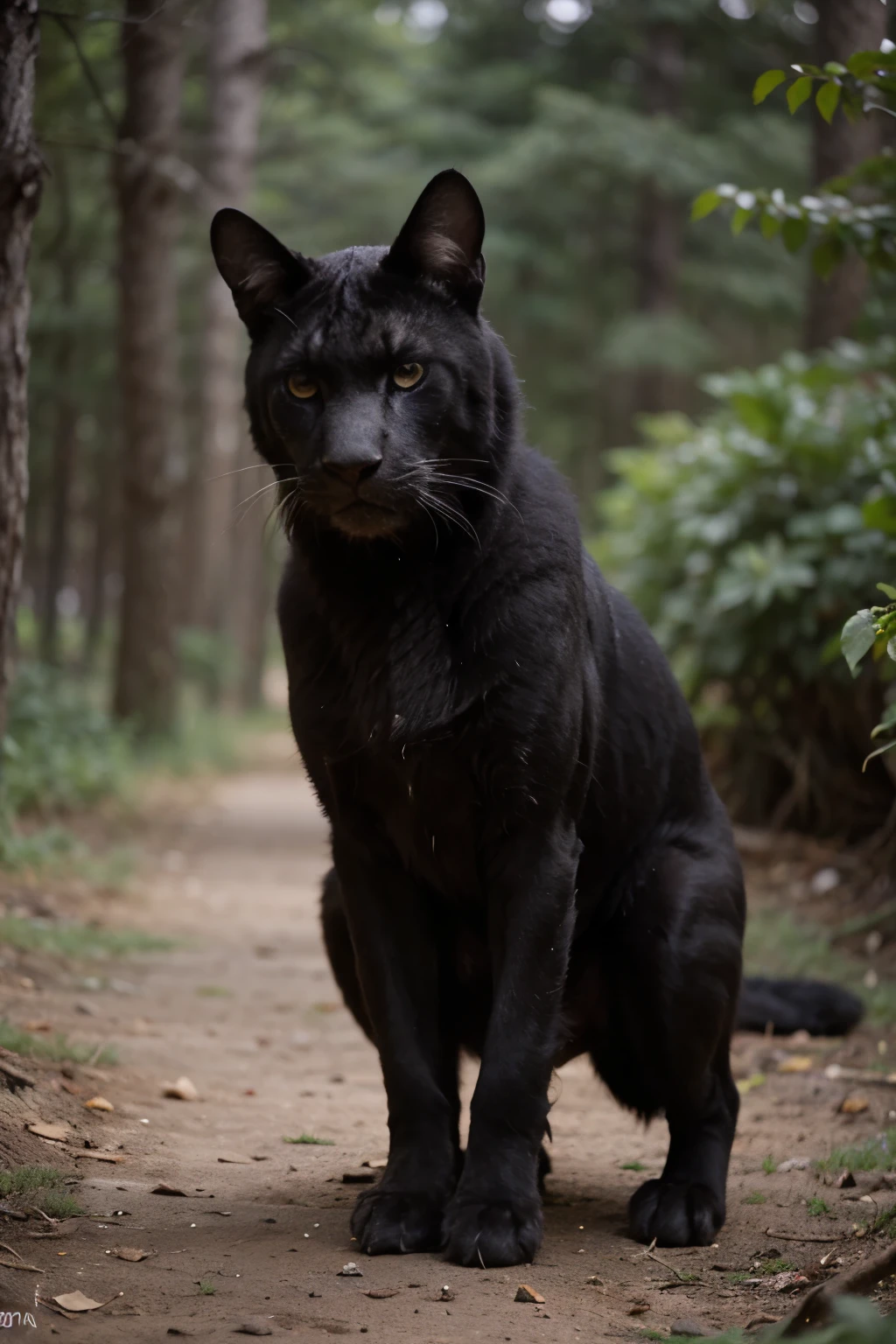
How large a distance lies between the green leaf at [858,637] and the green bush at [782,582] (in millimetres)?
3048

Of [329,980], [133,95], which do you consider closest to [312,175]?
[133,95]

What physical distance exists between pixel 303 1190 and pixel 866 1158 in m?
1.43

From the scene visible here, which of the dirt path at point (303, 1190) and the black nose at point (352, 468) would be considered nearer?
the dirt path at point (303, 1190)

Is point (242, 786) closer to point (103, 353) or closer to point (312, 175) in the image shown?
point (103, 353)

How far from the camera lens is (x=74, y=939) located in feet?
18.6

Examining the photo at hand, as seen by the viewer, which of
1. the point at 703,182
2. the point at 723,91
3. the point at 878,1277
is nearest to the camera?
the point at 878,1277

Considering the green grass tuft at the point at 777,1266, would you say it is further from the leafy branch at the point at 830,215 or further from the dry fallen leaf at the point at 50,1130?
the leafy branch at the point at 830,215

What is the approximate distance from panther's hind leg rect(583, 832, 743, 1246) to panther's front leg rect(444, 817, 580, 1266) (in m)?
0.33

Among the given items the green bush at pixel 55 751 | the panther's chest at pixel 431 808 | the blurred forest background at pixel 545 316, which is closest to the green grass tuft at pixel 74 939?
the blurred forest background at pixel 545 316

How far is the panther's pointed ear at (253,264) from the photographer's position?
2.93 metres

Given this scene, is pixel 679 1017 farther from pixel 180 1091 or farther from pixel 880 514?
pixel 880 514

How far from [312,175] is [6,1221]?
1904 centimetres

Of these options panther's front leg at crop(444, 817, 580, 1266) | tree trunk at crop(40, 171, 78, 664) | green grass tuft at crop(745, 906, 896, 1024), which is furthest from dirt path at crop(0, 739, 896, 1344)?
tree trunk at crop(40, 171, 78, 664)

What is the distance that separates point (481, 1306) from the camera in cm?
239
